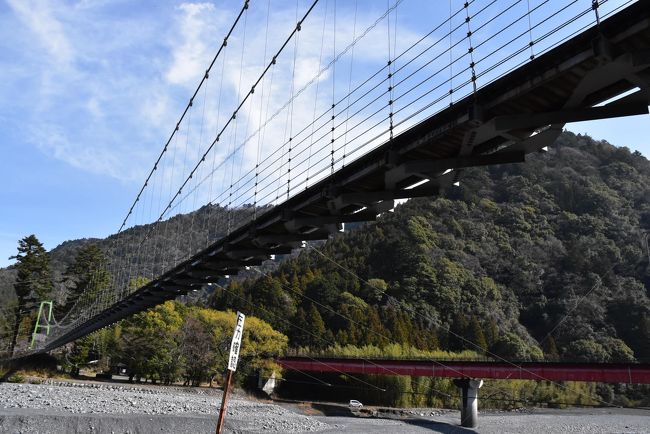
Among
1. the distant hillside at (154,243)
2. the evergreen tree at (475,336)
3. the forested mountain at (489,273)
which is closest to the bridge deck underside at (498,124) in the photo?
the distant hillside at (154,243)

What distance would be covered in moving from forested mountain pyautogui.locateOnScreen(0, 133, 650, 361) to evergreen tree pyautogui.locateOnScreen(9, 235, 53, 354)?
1030cm

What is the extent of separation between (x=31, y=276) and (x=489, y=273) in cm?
8544

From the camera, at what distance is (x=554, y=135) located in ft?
28.8

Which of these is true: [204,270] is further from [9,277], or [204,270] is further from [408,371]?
[9,277]

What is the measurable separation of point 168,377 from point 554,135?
44239 millimetres

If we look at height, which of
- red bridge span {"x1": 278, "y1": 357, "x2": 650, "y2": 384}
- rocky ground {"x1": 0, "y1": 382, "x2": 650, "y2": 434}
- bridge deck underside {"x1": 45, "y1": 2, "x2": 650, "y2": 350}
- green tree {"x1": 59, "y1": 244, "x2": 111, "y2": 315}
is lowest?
rocky ground {"x1": 0, "y1": 382, "x2": 650, "y2": 434}

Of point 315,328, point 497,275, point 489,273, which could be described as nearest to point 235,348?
point 315,328

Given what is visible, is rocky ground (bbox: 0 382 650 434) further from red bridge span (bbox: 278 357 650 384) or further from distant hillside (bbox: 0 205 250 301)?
distant hillside (bbox: 0 205 250 301)

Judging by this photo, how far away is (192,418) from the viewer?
24812 mm

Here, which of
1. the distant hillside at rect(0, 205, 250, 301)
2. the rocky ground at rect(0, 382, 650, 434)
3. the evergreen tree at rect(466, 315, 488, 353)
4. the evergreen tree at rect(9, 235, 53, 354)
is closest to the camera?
the rocky ground at rect(0, 382, 650, 434)

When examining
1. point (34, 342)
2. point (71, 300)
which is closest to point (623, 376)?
point (34, 342)

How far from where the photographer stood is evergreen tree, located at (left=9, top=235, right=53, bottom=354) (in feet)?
190

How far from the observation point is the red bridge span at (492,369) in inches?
1209

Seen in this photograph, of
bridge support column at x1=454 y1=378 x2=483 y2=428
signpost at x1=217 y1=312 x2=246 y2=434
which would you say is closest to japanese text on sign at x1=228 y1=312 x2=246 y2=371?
signpost at x1=217 y1=312 x2=246 y2=434
